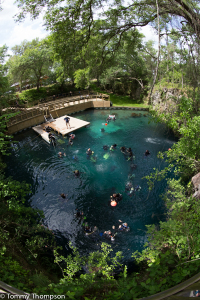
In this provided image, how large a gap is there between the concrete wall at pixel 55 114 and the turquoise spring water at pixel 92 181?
125cm

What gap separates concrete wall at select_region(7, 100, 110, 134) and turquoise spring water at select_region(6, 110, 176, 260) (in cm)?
125

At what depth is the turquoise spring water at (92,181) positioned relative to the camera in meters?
9.80

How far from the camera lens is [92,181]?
44.7 ft

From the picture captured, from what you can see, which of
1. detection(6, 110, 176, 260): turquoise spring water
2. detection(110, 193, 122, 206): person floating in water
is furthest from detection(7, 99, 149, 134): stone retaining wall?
detection(110, 193, 122, 206): person floating in water

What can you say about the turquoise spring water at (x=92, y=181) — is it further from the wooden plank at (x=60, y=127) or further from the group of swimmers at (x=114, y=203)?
the wooden plank at (x=60, y=127)

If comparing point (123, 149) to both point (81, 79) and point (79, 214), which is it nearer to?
point (79, 214)

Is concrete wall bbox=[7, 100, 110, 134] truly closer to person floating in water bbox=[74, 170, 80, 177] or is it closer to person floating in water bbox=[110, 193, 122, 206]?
person floating in water bbox=[74, 170, 80, 177]

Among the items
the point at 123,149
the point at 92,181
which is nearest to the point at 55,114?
the point at 123,149

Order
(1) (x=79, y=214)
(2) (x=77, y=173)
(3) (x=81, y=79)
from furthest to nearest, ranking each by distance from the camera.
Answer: (3) (x=81, y=79), (2) (x=77, y=173), (1) (x=79, y=214)

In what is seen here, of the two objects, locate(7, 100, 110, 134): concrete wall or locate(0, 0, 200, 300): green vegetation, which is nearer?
locate(0, 0, 200, 300): green vegetation

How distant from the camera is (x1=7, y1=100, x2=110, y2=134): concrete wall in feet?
71.6

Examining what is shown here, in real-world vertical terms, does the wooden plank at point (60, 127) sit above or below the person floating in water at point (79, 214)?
above

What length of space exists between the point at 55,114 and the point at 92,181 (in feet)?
54.2

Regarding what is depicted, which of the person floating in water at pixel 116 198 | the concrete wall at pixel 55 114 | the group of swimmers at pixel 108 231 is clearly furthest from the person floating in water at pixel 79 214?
the concrete wall at pixel 55 114
